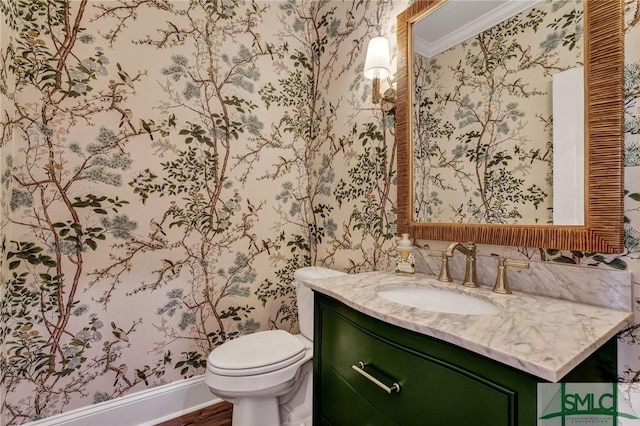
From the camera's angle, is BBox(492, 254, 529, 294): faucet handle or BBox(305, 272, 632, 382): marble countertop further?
BBox(492, 254, 529, 294): faucet handle

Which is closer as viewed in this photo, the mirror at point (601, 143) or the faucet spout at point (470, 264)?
the mirror at point (601, 143)

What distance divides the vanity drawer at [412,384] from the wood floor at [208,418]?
2.92ft

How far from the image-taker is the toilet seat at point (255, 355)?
1.22 m

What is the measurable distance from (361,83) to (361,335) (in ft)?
4.33

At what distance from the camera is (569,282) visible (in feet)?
2.87

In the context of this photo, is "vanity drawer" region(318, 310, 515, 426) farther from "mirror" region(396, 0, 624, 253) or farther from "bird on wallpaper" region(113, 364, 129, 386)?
"bird on wallpaper" region(113, 364, 129, 386)

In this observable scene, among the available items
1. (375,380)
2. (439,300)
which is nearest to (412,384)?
(375,380)

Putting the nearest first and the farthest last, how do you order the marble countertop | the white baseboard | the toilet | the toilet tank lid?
the marble countertop < the toilet < the white baseboard < the toilet tank lid

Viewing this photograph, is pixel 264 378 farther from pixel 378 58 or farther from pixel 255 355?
pixel 378 58

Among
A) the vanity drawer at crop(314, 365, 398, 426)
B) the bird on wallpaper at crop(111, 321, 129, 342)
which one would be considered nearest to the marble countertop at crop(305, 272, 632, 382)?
the vanity drawer at crop(314, 365, 398, 426)

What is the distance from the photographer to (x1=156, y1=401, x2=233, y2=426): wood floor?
1.53m


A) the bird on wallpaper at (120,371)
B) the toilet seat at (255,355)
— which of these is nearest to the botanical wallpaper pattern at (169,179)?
the bird on wallpaper at (120,371)

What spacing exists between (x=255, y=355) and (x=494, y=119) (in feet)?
4.47

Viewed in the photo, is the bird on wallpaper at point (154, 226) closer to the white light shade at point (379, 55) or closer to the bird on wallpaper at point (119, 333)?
the bird on wallpaper at point (119, 333)
